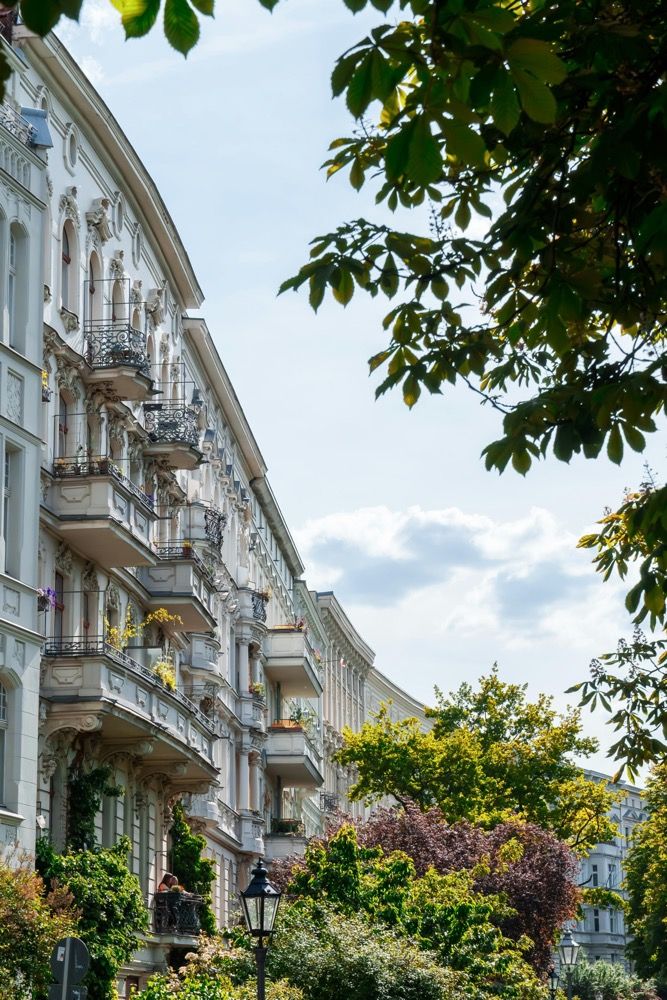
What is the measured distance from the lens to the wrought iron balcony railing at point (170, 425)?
39438mm

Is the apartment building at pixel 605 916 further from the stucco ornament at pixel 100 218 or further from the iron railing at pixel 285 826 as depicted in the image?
the stucco ornament at pixel 100 218

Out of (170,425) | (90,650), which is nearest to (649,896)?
(170,425)

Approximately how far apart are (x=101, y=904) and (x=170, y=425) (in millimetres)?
13973

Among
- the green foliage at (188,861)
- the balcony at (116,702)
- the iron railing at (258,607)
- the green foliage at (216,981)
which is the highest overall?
the iron railing at (258,607)

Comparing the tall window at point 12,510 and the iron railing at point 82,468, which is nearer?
the tall window at point 12,510

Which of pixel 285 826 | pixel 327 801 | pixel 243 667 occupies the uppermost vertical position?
pixel 243 667

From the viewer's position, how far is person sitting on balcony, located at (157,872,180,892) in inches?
1495

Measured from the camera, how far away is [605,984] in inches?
3447

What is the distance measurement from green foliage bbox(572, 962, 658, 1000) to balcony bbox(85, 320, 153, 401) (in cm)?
5890

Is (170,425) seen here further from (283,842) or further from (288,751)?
(283,842)

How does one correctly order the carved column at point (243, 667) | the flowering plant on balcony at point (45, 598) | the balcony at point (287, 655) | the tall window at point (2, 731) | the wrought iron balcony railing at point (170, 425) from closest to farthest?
the tall window at point (2, 731) → the flowering plant on balcony at point (45, 598) → the wrought iron balcony railing at point (170, 425) → the carved column at point (243, 667) → the balcony at point (287, 655)

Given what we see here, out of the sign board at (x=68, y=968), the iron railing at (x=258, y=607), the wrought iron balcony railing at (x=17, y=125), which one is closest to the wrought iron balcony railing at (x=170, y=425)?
the wrought iron balcony railing at (x=17, y=125)

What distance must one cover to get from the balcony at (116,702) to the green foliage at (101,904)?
248 cm

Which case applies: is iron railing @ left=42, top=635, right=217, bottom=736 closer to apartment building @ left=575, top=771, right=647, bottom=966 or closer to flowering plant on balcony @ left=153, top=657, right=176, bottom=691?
flowering plant on balcony @ left=153, top=657, right=176, bottom=691
